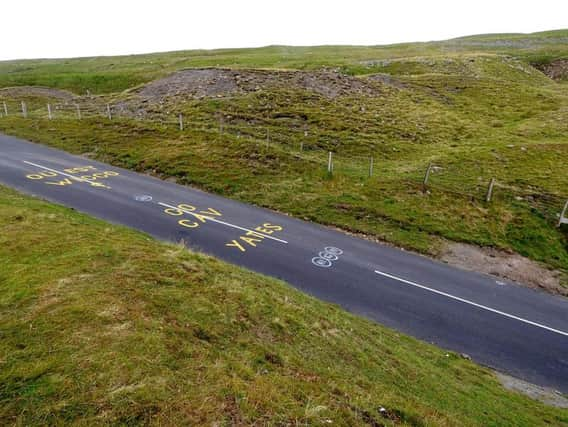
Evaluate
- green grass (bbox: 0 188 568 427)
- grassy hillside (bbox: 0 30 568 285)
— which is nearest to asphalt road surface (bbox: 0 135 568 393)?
green grass (bbox: 0 188 568 427)

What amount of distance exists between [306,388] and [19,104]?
57.0 metres

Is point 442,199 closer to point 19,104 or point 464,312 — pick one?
point 464,312

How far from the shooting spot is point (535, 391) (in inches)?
381

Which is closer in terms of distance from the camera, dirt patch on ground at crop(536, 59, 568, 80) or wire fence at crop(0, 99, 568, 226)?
wire fence at crop(0, 99, 568, 226)

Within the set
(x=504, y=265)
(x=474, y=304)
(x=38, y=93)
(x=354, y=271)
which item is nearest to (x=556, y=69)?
(x=504, y=265)

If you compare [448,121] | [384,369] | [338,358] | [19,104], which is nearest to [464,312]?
[384,369]

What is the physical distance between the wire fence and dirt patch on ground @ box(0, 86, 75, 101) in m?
12.4

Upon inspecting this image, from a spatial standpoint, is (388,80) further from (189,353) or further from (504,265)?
(189,353)

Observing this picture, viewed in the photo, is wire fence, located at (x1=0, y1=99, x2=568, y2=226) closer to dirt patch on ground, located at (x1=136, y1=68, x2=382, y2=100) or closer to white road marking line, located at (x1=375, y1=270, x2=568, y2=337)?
dirt patch on ground, located at (x1=136, y1=68, x2=382, y2=100)

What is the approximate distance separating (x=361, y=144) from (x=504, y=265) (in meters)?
15.6

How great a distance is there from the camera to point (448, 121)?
119ft

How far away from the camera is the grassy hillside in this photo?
19.5 m

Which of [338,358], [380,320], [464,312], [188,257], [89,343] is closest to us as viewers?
[89,343]

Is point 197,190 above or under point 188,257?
under
